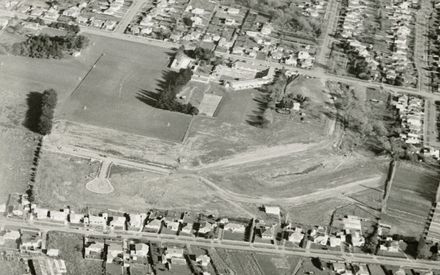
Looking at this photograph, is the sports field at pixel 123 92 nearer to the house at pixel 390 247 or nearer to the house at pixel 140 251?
the house at pixel 140 251

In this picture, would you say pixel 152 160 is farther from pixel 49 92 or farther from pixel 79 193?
pixel 49 92

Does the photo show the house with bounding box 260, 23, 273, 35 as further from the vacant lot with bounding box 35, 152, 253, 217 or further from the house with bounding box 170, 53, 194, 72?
the vacant lot with bounding box 35, 152, 253, 217

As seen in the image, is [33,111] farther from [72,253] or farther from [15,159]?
[72,253]

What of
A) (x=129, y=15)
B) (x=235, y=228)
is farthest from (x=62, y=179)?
(x=129, y=15)

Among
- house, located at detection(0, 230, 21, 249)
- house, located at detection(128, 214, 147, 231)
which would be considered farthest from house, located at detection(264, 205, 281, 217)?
house, located at detection(0, 230, 21, 249)

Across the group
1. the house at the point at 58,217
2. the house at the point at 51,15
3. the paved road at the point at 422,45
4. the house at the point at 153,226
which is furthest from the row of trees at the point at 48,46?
the paved road at the point at 422,45

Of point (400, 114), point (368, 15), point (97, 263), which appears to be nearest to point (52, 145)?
point (97, 263)
